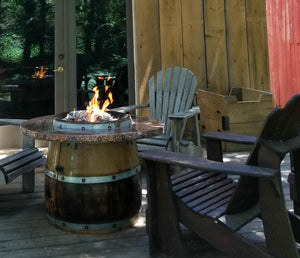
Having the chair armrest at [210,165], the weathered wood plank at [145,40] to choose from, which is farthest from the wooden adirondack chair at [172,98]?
the chair armrest at [210,165]

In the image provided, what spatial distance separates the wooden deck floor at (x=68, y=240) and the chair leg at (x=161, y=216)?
0.41 feet

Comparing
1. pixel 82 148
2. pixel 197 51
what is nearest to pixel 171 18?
pixel 197 51

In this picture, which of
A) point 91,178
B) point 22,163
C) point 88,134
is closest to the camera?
point 88,134

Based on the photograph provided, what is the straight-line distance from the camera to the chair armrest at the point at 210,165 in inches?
50.3

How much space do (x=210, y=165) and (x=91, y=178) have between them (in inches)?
30.0

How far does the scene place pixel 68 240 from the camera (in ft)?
6.32

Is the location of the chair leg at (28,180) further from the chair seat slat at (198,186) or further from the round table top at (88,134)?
the chair seat slat at (198,186)

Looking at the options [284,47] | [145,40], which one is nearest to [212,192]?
[145,40]

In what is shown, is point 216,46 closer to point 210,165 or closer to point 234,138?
point 234,138

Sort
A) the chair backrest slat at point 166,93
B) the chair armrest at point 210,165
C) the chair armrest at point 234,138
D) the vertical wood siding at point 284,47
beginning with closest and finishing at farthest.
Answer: the chair armrest at point 210,165 < the chair armrest at point 234,138 < the chair backrest slat at point 166,93 < the vertical wood siding at point 284,47

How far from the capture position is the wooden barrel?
1.93 metres

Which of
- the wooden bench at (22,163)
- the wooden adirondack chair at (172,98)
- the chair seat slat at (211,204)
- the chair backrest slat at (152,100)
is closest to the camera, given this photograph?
the chair seat slat at (211,204)

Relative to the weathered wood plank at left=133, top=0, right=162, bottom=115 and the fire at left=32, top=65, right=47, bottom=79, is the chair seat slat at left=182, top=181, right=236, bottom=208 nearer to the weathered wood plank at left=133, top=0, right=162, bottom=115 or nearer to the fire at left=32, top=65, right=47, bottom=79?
the weathered wood plank at left=133, top=0, right=162, bottom=115

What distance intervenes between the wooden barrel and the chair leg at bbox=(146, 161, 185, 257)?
32 cm
